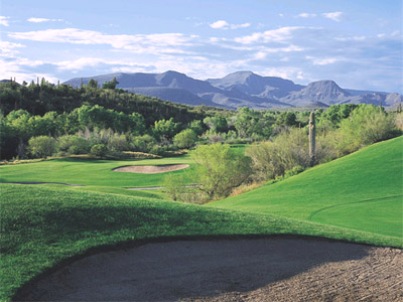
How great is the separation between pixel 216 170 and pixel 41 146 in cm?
3323

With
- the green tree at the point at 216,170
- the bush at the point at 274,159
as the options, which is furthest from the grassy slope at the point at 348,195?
the bush at the point at 274,159

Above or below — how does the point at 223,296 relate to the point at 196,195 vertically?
above

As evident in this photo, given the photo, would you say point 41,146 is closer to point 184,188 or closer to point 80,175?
point 80,175

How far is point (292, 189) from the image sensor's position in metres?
27.6

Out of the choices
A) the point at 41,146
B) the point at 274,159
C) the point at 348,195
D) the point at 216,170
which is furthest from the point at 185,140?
the point at 348,195

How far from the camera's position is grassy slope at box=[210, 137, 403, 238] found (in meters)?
20.1

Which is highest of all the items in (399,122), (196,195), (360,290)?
(399,122)

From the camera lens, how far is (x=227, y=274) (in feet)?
33.3

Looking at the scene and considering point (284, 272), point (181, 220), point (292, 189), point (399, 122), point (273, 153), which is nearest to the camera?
point (284, 272)

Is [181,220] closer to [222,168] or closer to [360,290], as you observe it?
[360,290]

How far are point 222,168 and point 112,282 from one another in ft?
84.9

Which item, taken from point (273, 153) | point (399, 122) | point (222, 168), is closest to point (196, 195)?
point (222, 168)

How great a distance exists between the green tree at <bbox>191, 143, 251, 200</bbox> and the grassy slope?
21.1 feet

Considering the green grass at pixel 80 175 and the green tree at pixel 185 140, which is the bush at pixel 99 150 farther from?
the green tree at pixel 185 140
